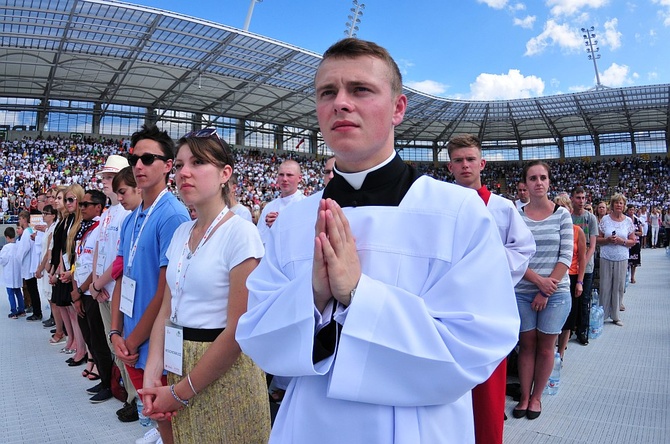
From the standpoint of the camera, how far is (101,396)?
165 inches

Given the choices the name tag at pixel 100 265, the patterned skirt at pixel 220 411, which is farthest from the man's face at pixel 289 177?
the patterned skirt at pixel 220 411

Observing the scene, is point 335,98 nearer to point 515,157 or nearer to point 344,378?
point 344,378

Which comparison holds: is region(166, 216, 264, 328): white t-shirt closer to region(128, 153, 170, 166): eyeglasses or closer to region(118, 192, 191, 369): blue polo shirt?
region(118, 192, 191, 369): blue polo shirt

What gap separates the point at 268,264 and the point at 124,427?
3071mm

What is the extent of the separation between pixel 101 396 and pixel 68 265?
65.2 inches

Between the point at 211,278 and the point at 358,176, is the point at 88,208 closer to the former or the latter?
the point at 211,278

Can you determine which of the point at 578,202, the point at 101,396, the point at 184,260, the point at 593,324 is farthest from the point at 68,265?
the point at 593,324

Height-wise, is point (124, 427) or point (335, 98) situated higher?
point (335, 98)

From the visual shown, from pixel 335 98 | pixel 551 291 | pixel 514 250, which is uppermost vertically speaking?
pixel 335 98

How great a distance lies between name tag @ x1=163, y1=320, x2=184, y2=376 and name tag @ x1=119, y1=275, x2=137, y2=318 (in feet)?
1.69

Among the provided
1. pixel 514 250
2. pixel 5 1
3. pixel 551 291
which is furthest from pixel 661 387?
pixel 5 1

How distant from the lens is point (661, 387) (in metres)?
4.06

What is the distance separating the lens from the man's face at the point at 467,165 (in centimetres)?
303

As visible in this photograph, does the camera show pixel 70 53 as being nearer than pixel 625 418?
No
